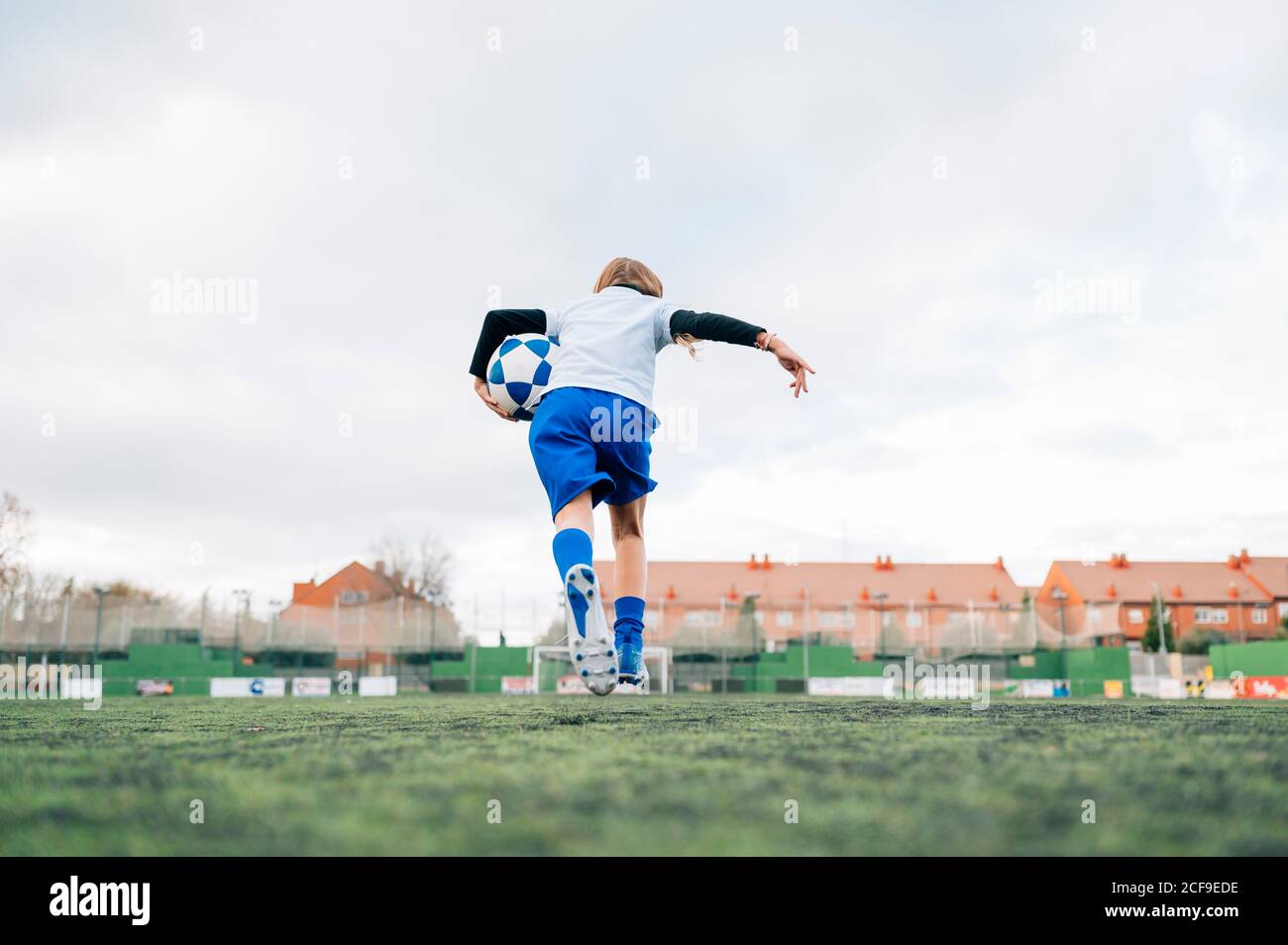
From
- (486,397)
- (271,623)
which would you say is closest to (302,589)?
(271,623)

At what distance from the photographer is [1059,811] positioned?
1.07 meters

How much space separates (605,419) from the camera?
121 inches

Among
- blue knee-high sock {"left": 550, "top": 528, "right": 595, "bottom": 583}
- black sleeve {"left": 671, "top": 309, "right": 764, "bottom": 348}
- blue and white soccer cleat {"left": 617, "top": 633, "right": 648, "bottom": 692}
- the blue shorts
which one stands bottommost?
blue and white soccer cleat {"left": 617, "top": 633, "right": 648, "bottom": 692}

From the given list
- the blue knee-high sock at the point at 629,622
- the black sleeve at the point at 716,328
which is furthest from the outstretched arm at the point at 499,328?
the blue knee-high sock at the point at 629,622

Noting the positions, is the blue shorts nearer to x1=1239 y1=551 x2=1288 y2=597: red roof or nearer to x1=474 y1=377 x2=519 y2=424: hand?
x1=474 y1=377 x2=519 y2=424: hand

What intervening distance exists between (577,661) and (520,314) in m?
1.43

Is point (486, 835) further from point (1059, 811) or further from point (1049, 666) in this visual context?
point (1049, 666)

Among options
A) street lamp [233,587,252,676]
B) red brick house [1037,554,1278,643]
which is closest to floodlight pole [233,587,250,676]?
street lamp [233,587,252,676]

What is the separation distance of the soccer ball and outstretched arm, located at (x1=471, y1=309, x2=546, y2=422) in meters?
0.05

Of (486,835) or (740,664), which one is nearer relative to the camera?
(486,835)

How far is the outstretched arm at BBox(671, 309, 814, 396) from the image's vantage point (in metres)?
3.08

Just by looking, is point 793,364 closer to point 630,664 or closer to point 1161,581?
point 630,664

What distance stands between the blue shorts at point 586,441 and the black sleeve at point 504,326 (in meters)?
0.45
